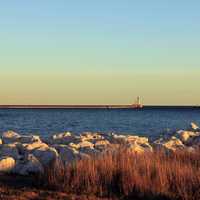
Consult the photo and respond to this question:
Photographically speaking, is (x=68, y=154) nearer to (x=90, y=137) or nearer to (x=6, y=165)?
(x=6, y=165)

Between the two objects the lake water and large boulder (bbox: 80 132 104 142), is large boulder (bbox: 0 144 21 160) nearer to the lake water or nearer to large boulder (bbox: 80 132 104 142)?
large boulder (bbox: 80 132 104 142)

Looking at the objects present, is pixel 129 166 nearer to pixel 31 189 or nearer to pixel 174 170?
pixel 174 170

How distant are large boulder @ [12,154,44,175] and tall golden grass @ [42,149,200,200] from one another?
5.48 ft

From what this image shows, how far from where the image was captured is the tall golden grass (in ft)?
40.0

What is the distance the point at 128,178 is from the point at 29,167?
3.98 meters

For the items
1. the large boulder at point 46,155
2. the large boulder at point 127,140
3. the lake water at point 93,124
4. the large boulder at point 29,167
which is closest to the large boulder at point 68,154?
the large boulder at point 46,155

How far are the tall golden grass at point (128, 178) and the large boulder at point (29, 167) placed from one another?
1.67 metres

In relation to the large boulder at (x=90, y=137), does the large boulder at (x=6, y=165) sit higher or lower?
lower

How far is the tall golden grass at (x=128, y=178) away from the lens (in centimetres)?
1220

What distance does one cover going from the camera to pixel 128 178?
41.8 ft

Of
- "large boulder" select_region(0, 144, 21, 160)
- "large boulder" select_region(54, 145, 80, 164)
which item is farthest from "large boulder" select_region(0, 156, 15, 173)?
"large boulder" select_region(0, 144, 21, 160)

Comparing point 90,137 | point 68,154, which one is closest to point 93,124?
point 90,137

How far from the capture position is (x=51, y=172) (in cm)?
1380

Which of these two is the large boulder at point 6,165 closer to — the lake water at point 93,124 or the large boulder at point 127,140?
the large boulder at point 127,140
